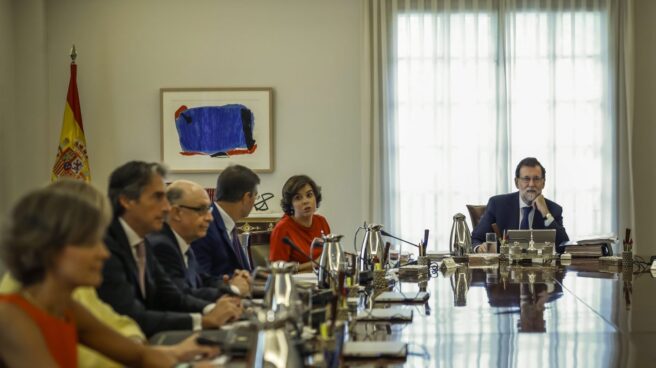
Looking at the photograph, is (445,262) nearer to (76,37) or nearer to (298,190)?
(298,190)

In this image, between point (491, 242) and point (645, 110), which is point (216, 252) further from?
point (645, 110)

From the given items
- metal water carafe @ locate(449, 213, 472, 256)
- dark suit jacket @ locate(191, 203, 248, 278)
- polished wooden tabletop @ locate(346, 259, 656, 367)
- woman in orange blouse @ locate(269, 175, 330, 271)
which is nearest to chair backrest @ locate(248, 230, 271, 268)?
woman in orange blouse @ locate(269, 175, 330, 271)

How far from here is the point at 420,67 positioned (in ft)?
25.8

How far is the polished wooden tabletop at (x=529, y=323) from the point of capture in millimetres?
Result: 2600

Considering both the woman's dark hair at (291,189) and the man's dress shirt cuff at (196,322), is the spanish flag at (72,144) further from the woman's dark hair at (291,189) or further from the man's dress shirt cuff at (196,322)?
the man's dress shirt cuff at (196,322)

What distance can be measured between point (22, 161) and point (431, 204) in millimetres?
3445

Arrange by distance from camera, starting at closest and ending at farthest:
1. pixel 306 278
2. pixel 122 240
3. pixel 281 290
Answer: pixel 281 290
pixel 122 240
pixel 306 278

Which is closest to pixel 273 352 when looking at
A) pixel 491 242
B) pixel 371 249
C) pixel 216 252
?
pixel 216 252

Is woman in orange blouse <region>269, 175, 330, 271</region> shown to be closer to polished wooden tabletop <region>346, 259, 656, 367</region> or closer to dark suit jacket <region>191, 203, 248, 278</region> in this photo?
dark suit jacket <region>191, 203, 248, 278</region>

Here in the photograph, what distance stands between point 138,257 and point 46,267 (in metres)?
1.34

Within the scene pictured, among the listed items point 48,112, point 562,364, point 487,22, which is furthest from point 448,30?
point 562,364

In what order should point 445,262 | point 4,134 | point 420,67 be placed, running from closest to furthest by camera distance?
point 445,262 → point 4,134 → point 420,67

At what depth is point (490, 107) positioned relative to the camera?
25.8 ft

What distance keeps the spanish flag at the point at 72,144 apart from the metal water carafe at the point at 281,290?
4.87 m
